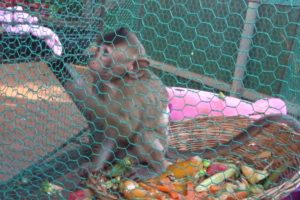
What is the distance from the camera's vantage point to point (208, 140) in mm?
1997

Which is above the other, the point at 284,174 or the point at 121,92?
the point at 121,92

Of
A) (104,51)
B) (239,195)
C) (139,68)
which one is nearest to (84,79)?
(104,51)

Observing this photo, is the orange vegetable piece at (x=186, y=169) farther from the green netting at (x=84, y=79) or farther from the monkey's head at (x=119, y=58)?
the monkey's head at (x=119, y=58)

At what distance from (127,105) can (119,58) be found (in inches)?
8.0

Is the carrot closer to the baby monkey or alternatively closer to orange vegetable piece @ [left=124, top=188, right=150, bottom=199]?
orange vegetable piece @ [left=124, top=188, right=150, bottom=199]

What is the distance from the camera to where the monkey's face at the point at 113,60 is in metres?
1.68

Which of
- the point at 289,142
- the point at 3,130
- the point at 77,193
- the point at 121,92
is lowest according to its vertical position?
the point at 3,130

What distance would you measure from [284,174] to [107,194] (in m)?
0.67

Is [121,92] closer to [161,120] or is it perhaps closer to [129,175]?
[161,120]

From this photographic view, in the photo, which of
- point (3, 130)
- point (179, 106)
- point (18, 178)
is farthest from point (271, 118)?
point (3, 130)

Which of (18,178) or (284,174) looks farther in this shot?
(18,178)

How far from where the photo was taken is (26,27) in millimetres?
2006

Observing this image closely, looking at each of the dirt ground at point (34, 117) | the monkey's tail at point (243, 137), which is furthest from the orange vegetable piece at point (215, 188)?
the dirt ground at point (34, 117)

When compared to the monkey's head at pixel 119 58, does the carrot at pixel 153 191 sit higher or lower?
lower
